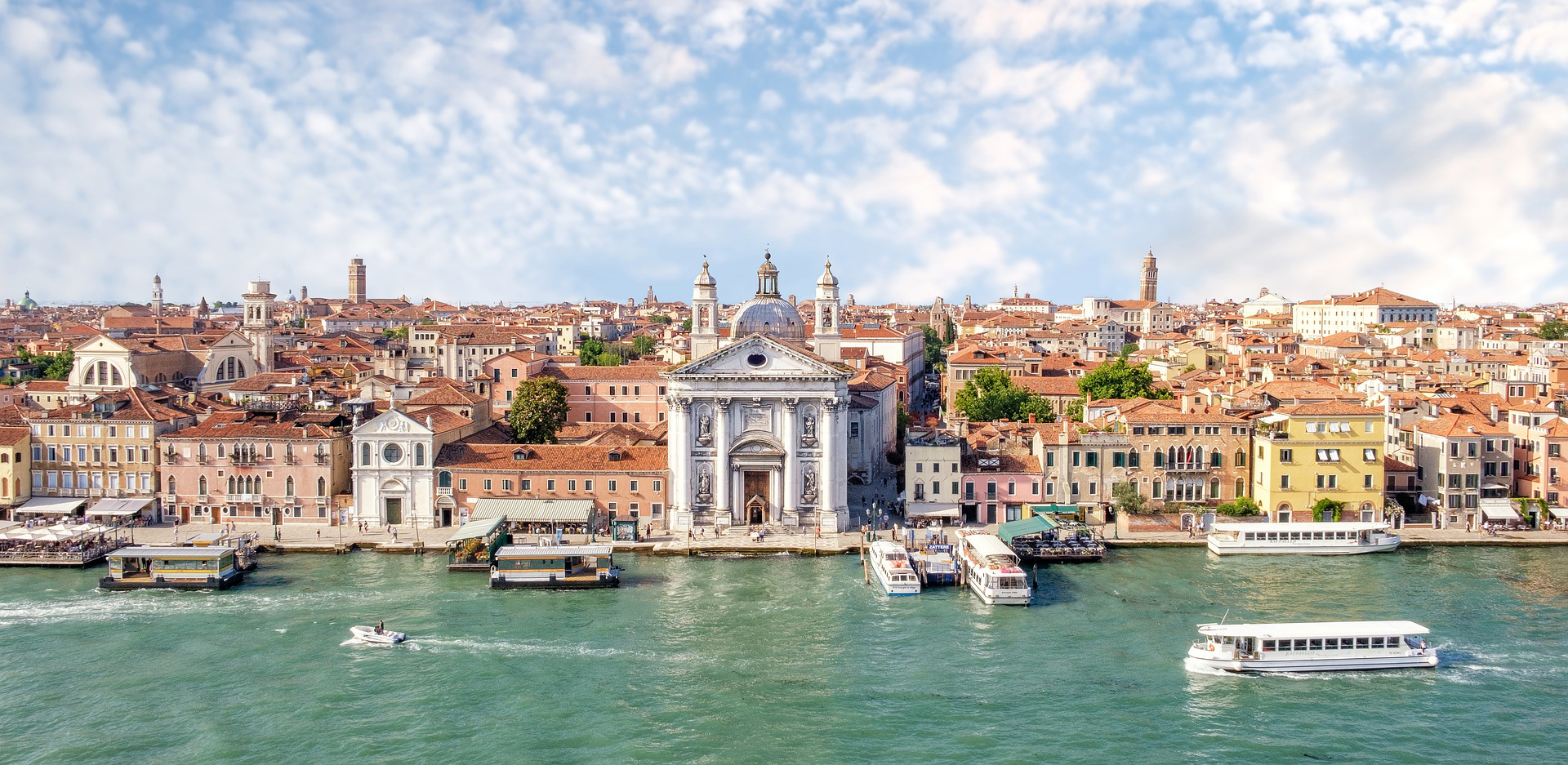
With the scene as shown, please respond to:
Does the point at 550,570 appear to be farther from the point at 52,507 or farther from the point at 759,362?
the point at 52,507

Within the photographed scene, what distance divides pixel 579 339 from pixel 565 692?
72249mm

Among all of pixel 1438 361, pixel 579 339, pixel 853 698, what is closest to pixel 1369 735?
pixel 853 698

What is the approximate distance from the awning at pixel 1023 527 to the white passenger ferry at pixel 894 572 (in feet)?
10.2

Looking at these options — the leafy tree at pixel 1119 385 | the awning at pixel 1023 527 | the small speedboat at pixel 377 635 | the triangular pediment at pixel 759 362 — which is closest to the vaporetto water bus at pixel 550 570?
the small speedboat at pixel 377 635

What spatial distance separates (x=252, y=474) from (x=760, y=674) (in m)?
20.5

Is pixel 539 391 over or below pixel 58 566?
over

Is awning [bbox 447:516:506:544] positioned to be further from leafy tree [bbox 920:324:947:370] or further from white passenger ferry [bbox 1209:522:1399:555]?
leafy tree [bbox 920:324:947:370]

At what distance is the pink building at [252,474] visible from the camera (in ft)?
119

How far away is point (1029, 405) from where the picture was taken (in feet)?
169

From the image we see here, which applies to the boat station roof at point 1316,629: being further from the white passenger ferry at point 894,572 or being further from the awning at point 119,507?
the awning at point 119,507

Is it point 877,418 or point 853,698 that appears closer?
point 853,698

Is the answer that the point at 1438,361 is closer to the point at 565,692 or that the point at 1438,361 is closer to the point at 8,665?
the point at 565,692

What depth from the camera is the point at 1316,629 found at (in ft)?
78.5

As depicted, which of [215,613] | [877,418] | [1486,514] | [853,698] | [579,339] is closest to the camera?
[853,698]
